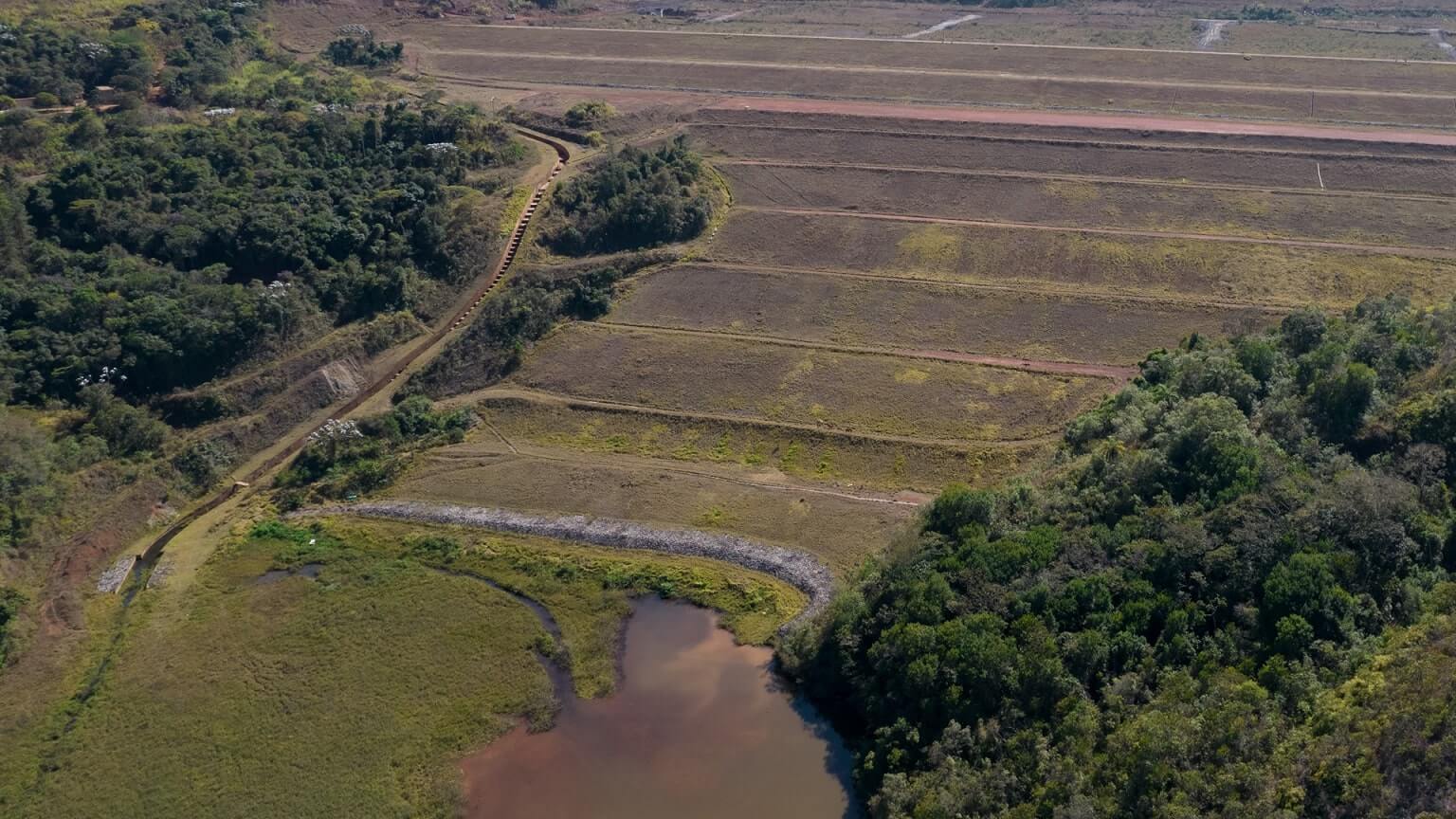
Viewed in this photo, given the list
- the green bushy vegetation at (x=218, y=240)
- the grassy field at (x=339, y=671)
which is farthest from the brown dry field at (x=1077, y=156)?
the grassy field at (x=339, y=671)

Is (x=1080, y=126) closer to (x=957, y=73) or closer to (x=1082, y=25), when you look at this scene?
(x=957, y=73)

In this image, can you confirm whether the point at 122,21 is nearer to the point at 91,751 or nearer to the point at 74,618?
the point at 74,618

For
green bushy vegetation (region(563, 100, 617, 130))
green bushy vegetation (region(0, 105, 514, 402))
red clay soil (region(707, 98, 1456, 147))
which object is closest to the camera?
green bushy vegetation (region(0, 105, 514, 402))

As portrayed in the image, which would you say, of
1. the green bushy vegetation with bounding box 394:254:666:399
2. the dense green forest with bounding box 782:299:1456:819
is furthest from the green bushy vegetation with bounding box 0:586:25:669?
the dense green forest with bounding box 782:299:1456:819

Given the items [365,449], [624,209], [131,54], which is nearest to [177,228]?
[365,449]

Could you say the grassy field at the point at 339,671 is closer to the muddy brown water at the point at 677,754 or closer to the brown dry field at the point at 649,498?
the muddy brown water at the point at 677,754

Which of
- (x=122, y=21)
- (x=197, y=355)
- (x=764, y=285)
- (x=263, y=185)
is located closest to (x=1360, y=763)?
(x=764, y=285)

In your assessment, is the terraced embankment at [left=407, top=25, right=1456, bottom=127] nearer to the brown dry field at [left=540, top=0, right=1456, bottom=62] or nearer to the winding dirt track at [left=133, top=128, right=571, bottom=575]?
the brown dry field at [left=540, top=0, right=1456, bottom=62]
